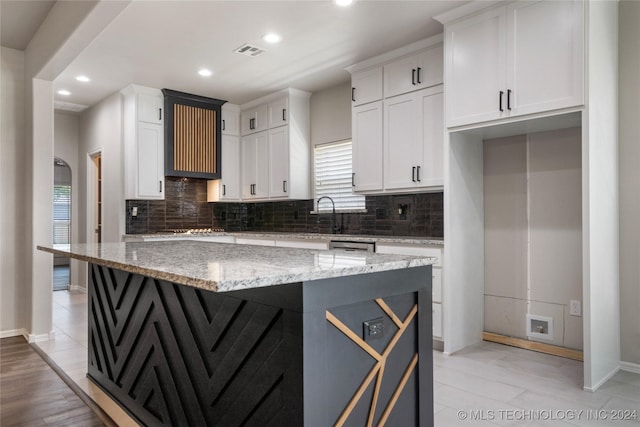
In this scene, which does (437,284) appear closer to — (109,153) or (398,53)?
(398,53)

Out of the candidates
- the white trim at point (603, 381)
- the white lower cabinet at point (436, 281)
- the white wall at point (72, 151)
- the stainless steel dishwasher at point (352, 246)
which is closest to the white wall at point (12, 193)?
the white wall at point (72, 151)

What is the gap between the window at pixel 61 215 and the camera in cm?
1011

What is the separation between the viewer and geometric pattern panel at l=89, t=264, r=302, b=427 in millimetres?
1487

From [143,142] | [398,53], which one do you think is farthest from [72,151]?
[398,53]

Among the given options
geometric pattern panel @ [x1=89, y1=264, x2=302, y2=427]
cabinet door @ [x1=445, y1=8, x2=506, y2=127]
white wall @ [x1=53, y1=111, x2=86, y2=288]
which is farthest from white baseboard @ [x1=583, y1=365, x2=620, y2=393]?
white wall @ [x1=53, y1=111, x2=86, y2=288]

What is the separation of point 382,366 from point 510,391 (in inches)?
61.5

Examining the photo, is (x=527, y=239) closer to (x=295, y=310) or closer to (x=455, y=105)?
(x=455, y=105)

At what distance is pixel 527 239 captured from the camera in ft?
12.0

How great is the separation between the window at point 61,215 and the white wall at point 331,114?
7.40m

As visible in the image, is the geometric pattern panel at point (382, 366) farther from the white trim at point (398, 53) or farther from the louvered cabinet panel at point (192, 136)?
the louvered cabinet panel at point (192, 136)

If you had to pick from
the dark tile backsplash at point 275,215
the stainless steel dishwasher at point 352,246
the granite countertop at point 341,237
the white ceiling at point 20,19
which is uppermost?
the white ceiling at point 20,19

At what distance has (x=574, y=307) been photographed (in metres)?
3.36

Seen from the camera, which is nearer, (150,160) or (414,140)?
(414,140)

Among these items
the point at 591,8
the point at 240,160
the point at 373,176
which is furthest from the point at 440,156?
the point at 240,160
